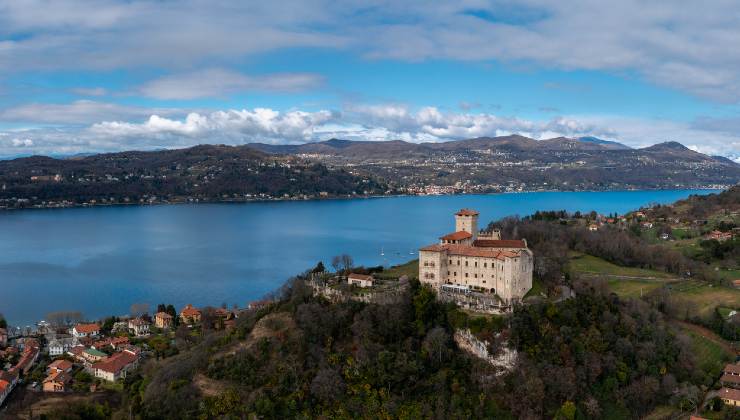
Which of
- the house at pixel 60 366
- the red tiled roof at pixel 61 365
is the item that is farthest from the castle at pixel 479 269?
the red tiled roof at pixel 61 365

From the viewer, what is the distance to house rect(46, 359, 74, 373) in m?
39.5

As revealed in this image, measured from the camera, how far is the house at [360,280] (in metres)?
37.7

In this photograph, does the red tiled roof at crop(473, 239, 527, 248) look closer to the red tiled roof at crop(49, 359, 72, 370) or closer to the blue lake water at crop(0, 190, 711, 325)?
the blue lake water at crop(0, 190, 711, 325)

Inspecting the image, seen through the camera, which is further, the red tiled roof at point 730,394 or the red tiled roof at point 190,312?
the red tiled roof at point 190,312

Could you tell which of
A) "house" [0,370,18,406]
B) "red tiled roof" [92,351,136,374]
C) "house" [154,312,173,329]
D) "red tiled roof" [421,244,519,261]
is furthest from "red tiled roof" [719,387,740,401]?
"house" [0,370,18,406]

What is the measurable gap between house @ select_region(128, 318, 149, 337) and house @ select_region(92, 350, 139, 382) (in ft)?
20.2

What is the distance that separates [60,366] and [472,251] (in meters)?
27.7

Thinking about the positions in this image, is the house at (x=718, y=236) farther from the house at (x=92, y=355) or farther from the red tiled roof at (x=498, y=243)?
the house at (x=92, y=355)

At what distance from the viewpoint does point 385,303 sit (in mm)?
34562

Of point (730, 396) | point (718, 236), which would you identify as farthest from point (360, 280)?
point (718, 236)

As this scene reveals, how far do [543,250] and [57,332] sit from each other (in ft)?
A: 127

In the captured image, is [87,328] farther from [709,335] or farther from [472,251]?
[709,335]

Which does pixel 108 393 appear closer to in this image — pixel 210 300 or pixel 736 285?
pixel 210 300

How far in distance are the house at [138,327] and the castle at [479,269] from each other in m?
24.1
